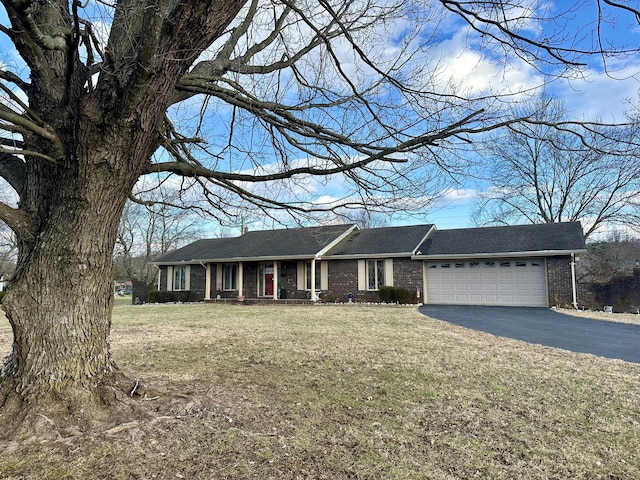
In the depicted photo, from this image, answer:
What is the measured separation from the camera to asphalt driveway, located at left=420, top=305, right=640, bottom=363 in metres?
7.45

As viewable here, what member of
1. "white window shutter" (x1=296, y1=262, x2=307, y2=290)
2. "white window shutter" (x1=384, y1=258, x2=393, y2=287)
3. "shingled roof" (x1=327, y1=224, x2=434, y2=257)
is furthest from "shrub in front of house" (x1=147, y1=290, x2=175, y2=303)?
"white window shutter" (x1=384, y1=258, x2=393, y2=287)

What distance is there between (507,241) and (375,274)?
6213 millimetres

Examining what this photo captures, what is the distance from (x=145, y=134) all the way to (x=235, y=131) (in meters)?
2.09

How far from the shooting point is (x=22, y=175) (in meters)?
3.71

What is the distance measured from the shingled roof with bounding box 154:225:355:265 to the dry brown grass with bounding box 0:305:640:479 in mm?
13449

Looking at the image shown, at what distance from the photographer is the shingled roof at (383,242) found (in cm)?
1941

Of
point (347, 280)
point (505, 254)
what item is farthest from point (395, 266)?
point (505, 254)

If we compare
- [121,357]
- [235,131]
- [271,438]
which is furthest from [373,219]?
[121,357]

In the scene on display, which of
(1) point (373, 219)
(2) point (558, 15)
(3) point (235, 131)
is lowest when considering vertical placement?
(1) point (373, 219)

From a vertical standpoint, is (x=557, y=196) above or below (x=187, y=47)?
above

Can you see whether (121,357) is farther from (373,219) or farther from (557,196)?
(557,196)

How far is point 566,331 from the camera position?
9805 millimetres

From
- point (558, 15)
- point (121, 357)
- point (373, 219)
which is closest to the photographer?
point (558, 15)

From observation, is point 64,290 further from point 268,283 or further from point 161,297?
point 161,297
